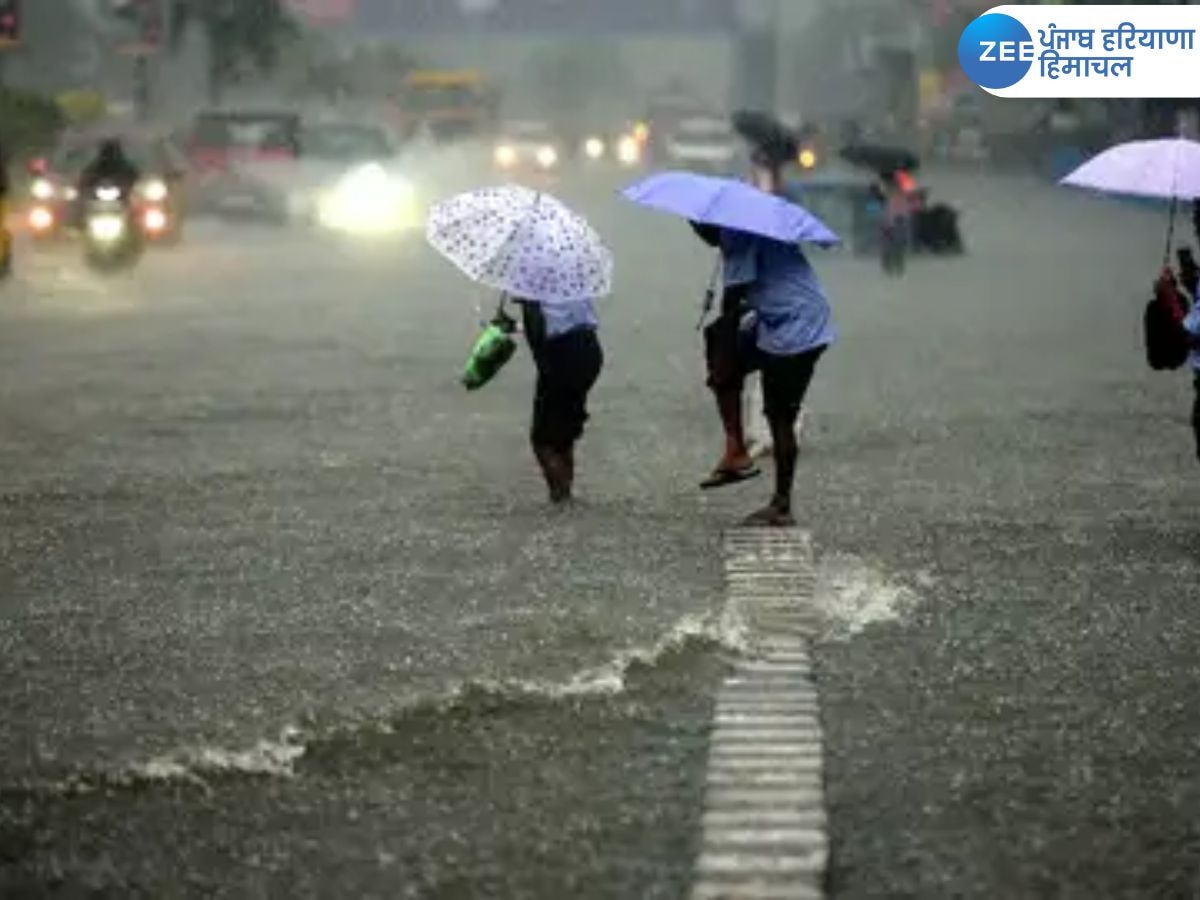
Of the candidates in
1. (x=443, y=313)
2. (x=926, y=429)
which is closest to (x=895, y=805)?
(x=926, y=429)

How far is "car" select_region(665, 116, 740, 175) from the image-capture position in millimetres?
58094

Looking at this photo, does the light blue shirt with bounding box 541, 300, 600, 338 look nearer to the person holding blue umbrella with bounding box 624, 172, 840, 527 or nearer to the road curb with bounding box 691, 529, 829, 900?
the person holding blue umbrella with bounding box 624, 172, 840, 527

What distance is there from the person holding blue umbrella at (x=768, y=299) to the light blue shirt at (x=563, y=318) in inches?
25.4

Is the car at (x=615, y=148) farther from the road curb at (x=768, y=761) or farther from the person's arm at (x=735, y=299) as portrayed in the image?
the road curb at (x=768, y=761)

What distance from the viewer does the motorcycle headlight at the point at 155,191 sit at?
2744 centimetres

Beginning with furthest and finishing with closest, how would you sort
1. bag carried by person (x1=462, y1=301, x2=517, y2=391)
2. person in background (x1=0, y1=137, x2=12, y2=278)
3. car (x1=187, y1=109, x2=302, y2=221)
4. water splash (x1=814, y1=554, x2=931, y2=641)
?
1. car (x1=187, y1=109, x2=302, y2=221)
2. person in background (x1=0, y1=137, x2=12, y2=278)
3. bag carried by person (x1=462, y1=301, x2=517, y2=391)
4. water splash (x1=814, y1=554, x2=931, y2=641)

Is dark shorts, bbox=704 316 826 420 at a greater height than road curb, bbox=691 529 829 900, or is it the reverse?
dark shorts, bbox=704 316 826 420

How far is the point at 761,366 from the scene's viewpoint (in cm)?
980

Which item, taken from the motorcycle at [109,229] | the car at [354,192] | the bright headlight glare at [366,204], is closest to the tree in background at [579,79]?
the car at [354,192]

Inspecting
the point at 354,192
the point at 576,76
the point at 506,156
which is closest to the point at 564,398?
the point at 354,192

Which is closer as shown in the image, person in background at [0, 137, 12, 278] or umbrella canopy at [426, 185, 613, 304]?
umbrella canopy at [426, 185, 613, 304]

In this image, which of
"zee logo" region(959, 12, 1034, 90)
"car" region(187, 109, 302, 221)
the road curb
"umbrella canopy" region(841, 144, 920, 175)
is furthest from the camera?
"car" region(187, 109, 302, 221)

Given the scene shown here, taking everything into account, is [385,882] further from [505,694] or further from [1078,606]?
[1078,606]

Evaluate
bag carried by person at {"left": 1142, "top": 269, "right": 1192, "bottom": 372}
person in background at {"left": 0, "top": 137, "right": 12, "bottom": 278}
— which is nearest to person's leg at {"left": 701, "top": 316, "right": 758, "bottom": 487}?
bag carried by person at {"left": 1142, "top": 269, "right": 1192, "bottom": 372}
